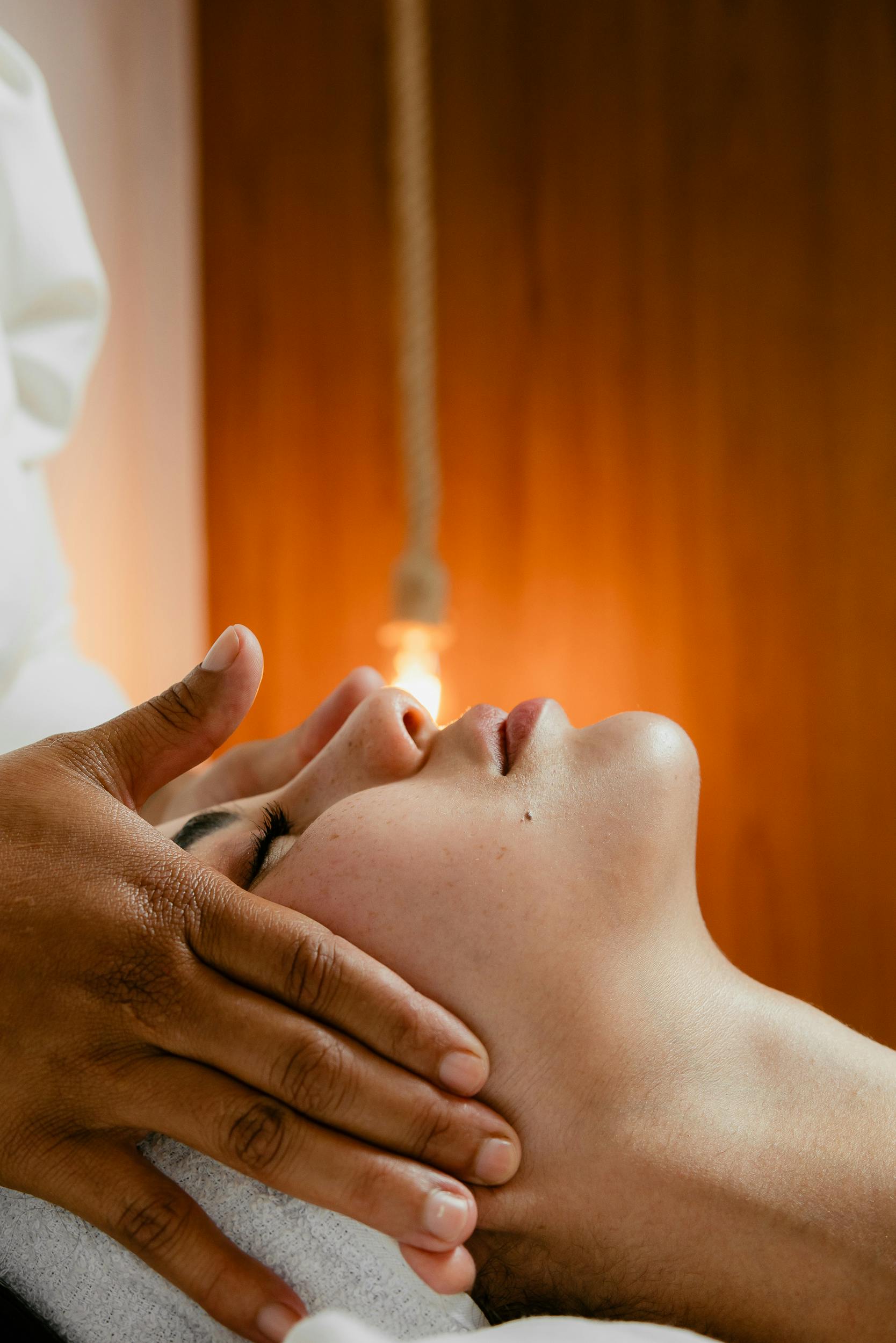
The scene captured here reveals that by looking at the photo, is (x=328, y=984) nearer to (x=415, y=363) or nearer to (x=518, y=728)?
(x=518, y=728)

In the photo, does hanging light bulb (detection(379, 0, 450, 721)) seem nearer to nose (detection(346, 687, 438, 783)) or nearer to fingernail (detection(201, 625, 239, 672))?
nose (detection(346, 687, 438, 783))

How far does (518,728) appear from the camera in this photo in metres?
0.71

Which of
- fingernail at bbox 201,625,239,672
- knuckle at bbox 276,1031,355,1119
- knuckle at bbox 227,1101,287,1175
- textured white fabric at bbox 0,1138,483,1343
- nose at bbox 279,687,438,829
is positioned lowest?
textured white fabric at bbox 0,1138,483,1343

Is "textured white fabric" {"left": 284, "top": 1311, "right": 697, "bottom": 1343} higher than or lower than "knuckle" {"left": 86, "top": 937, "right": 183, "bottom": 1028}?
lower

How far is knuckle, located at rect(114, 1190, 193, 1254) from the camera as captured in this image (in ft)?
→ 1.71

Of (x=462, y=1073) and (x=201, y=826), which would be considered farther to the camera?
(x=201, y=826)

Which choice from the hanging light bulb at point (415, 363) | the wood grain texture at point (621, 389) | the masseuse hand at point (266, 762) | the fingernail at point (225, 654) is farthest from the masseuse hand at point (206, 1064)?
the wood grain texture at point (621, 389)

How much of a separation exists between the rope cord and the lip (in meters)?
0.70

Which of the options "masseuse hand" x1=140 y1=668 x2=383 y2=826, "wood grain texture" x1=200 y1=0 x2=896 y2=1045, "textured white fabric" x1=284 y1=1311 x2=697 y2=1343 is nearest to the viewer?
"textured white fabric" x1=284 y1=1311 x2=697 y2=1343

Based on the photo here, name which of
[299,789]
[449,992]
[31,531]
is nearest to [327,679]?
[31,531]

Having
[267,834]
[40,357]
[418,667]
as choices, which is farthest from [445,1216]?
[418,667]

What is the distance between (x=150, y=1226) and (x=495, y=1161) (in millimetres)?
186

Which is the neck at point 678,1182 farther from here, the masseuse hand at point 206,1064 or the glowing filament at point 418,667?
the glowing filament at point 418,667

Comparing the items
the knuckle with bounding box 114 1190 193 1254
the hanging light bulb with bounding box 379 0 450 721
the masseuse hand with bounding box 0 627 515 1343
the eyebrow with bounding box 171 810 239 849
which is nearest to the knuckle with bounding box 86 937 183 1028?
the masseuse hand with bounding box 0 627 515 1343
